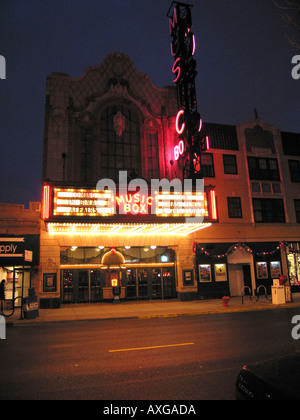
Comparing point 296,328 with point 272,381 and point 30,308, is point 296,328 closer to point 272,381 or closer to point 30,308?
point 272,381

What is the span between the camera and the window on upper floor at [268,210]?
88.4 feet

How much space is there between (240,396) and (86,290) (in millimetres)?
19828

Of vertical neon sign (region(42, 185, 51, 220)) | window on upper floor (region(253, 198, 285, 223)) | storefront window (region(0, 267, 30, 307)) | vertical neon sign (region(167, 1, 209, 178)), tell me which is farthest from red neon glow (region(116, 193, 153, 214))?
window on upper floor (region(253, 198, 285, 223))

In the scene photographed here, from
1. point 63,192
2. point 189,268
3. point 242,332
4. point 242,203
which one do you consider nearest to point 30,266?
point 63,192

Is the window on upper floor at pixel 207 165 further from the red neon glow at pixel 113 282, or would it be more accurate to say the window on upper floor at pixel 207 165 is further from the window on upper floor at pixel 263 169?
the red neon glow at pixel 113 282

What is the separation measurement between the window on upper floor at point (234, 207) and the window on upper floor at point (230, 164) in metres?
2.31

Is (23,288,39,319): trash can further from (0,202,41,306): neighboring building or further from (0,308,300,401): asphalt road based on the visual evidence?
(0,202,41,306): neighboring building

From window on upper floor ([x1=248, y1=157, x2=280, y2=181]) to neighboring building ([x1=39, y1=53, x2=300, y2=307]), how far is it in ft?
0.30

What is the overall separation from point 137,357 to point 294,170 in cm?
2560

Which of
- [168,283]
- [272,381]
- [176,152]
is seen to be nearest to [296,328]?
[272,381]

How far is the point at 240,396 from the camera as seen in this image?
4539mm

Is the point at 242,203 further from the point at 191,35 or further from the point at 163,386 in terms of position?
the point at 163,386

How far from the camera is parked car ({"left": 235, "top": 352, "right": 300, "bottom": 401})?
3.90m

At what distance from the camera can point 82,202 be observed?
17.7 meters
